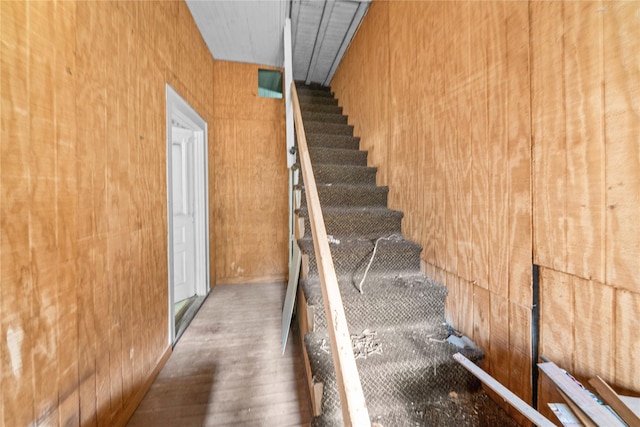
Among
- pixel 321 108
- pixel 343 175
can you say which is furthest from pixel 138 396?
pixel 321 108

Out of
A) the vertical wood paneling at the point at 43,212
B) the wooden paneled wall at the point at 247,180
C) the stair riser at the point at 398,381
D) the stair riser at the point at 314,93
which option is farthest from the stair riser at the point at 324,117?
the stair riser at the point at 398,381

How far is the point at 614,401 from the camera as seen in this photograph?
739 mm

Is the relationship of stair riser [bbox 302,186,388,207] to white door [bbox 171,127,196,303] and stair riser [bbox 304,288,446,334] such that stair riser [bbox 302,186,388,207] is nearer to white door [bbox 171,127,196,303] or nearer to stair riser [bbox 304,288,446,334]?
stair riser [bbox 304,288,446,334]

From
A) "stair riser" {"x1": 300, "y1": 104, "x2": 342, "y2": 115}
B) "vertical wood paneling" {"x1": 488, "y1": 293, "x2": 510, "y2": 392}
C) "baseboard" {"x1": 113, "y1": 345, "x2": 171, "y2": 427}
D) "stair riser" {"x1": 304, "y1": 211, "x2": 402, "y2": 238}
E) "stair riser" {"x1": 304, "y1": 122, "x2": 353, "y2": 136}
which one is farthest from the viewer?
"stair riser" {"x1": 300, "y1": 104, "x2": 342, "y2": 115}

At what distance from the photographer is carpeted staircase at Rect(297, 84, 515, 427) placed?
3.70 ft

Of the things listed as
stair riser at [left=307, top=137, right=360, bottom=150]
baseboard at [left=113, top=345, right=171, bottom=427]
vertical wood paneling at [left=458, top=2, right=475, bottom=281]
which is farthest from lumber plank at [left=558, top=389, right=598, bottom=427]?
stair riser at [left=307, top=137, right=360, bottom=150]

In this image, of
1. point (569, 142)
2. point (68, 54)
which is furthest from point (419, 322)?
point (68, 54)

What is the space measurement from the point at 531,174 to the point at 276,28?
303 centimetres

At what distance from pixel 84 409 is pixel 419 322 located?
5.78 ft

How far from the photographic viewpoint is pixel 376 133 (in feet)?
7.92

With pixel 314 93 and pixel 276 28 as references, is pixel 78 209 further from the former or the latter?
pixel 314 93

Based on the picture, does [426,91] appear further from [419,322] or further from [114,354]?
[114,354]

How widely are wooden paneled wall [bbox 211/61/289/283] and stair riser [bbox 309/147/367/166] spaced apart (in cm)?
115

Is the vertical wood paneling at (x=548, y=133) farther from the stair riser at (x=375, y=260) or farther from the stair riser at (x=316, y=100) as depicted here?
the stair riser at (x=316, y=100)
